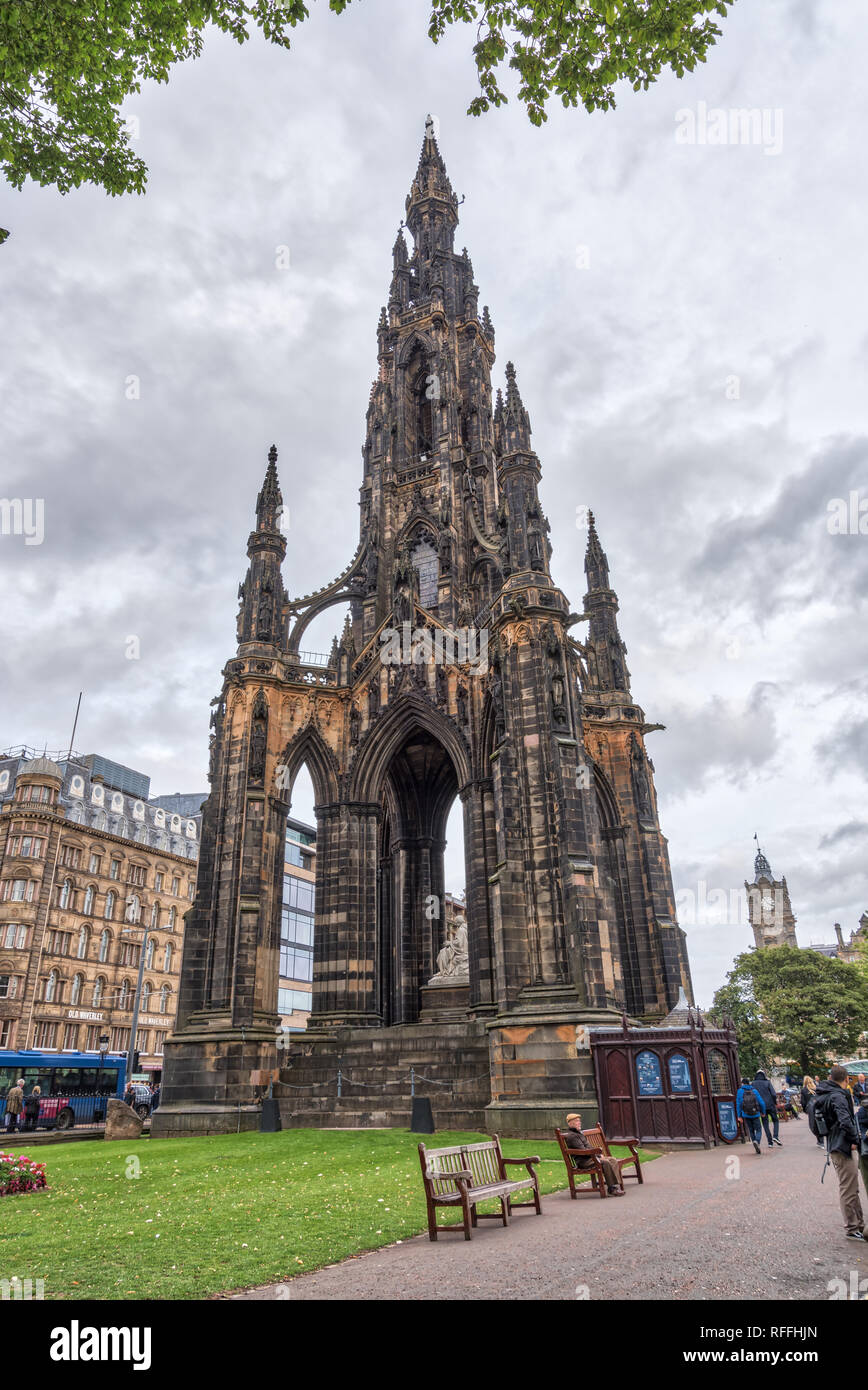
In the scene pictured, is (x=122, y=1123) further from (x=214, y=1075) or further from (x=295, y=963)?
(x=295, y=963)

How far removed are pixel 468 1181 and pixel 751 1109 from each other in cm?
1137

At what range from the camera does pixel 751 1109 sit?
16953mm

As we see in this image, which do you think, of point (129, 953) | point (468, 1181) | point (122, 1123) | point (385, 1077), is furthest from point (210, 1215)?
point (129, 953)

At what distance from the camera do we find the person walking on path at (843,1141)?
24.8 ft

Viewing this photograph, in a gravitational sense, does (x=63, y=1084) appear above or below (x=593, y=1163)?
above

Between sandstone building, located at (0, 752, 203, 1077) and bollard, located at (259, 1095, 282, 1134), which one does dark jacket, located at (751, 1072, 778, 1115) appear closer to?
bollard, located at (259, 1095, 282, 1134)

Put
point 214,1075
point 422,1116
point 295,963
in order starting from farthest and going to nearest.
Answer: point 295,963 < point 214,1075 < point 422,1116

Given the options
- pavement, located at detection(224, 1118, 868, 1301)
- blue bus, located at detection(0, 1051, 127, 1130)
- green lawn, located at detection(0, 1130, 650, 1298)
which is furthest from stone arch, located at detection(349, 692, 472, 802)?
pavement, located at detection(224, 1118, 868, 1301)

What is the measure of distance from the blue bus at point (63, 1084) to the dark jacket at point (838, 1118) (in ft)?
106

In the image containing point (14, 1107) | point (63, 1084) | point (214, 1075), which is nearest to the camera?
point (214, 1075)

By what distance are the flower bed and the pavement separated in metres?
7.65
